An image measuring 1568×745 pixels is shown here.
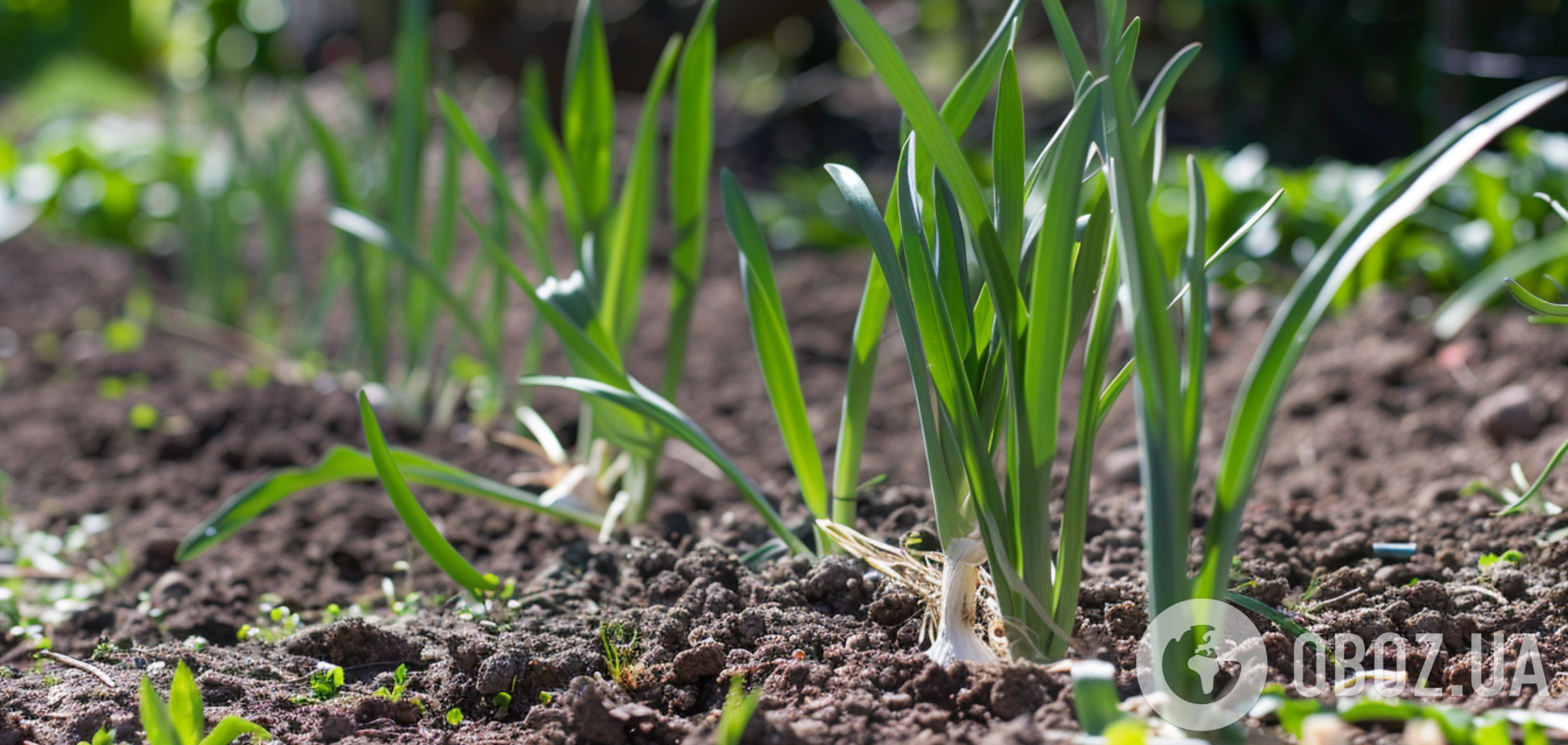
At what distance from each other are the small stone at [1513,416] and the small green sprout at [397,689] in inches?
72.9

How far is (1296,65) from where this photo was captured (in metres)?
4.32

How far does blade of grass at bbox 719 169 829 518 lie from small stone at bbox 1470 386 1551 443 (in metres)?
1.34

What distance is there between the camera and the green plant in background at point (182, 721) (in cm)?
98

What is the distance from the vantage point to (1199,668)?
101 cm

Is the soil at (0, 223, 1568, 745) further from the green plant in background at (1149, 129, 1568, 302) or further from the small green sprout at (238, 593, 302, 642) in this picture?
the green plant in background at (1149, 129, 1568, 302)

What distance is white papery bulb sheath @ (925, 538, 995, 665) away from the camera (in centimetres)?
109

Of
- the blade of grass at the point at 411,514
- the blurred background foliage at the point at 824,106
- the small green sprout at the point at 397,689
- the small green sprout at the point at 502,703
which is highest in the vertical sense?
the blurred background foliage at the point at 824,106

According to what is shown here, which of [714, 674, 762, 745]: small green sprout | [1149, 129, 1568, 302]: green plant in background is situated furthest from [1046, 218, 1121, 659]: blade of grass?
[1149, 129, 1568, 302]: green plant in background

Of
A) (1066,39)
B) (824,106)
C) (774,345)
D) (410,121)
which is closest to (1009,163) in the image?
(1066,39)

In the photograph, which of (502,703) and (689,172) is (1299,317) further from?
(689,172)

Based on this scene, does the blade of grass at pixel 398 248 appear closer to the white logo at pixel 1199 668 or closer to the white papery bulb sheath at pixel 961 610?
the white papery bulb sheath at pixel 961 610

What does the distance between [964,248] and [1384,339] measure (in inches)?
69.1

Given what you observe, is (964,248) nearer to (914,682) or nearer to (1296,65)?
(914,682)

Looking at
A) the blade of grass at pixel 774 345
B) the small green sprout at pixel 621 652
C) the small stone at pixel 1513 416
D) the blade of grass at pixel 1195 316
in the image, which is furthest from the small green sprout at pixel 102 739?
the small stone at pixel 1513 416
